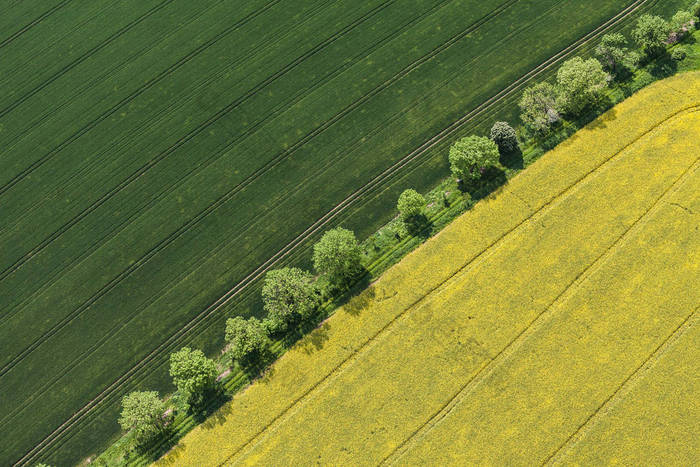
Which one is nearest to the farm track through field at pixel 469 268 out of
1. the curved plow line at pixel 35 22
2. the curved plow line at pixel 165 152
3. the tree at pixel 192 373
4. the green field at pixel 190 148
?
the tree at pixel 192 373

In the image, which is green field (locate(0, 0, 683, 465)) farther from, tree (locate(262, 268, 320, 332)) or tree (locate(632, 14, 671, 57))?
tree (locate(262, 268, 320, 332))

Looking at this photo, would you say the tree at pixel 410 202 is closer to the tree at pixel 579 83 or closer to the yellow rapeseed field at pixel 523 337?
the yellow rapeseed field at pixel 523 337

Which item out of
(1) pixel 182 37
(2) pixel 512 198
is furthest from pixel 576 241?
(1) pixel 182 37

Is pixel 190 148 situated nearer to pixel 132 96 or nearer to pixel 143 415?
pixel 132 96

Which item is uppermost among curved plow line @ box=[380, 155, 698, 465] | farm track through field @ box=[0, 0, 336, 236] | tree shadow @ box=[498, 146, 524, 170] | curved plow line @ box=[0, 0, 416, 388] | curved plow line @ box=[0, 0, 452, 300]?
farm track through field @ box=[0, 0, 336, 236]

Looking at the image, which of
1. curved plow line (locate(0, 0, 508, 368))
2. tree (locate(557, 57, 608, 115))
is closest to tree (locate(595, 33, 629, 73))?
tree (locate(557, 57, 608, 115))

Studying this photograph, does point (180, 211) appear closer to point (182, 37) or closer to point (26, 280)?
point (26, 280)
